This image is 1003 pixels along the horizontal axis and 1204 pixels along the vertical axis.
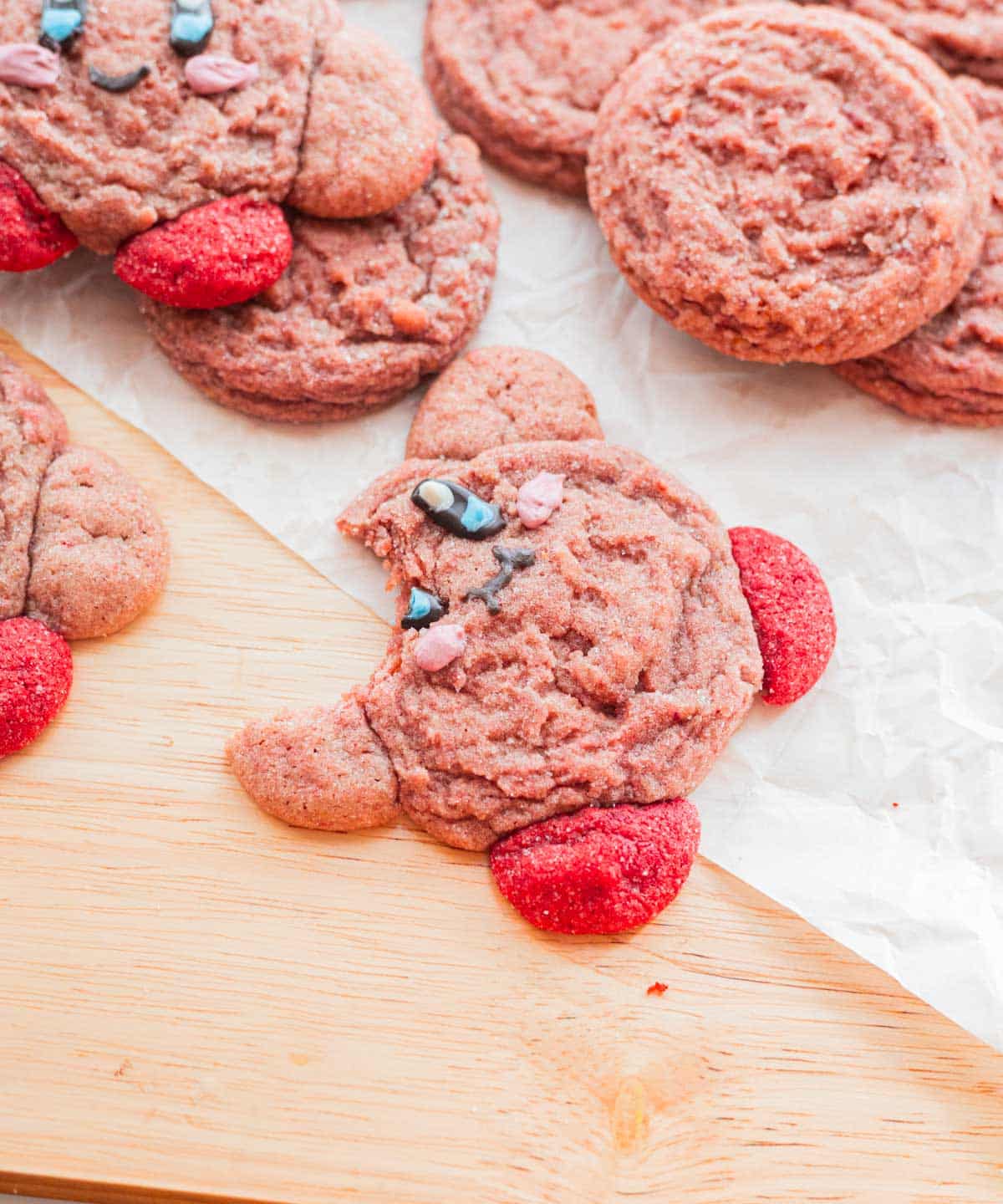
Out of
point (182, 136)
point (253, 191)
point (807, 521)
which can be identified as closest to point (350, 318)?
point (253, 191)

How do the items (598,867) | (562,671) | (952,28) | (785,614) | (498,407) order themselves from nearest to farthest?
(598,867)
(562,671)
(785,614)
(498,407)
(952,28)

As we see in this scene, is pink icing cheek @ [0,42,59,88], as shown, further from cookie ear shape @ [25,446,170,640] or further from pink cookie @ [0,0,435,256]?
cookie ear shape @ [25,446,170,640]

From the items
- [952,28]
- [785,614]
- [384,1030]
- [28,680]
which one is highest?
[952,28]

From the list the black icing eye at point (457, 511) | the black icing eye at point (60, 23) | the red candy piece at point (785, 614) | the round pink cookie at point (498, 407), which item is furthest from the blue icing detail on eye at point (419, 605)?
the black icing eye at point (60, 23)

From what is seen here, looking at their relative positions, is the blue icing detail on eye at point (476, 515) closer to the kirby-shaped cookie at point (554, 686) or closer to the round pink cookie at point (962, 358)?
the kirby-shaped cookie at point (554, 686)

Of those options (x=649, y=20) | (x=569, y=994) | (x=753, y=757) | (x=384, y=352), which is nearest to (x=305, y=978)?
(x=569, y=994)

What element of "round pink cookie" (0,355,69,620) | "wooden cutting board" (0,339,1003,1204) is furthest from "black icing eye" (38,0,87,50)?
"wooden cutting board" (0,339,1003,1204)

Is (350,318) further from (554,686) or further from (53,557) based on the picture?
(554,686)
